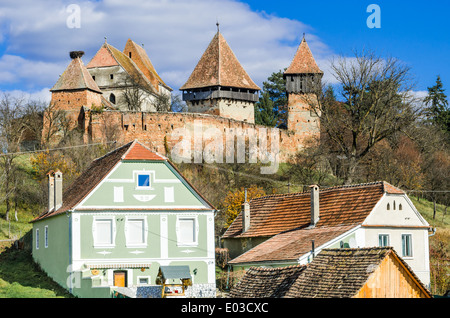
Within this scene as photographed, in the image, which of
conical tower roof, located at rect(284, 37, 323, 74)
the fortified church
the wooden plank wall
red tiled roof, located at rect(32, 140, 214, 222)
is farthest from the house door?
conical tower roof, located at rect(284, 37, 323, 74)

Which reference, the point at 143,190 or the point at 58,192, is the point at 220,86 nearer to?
the point at 58,192

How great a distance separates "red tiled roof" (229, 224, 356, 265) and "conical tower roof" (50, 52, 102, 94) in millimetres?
32394

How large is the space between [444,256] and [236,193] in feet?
45.2

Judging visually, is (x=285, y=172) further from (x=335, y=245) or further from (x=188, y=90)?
(x=335, y=245)

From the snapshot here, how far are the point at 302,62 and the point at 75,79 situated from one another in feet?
73.5

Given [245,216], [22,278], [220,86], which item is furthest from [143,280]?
[220,86]

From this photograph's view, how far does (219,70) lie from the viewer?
2985 inches

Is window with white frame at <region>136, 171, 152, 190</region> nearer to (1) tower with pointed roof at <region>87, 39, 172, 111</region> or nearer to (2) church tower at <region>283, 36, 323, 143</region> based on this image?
(1) tower with pointed roof at <region>87, 39, 172, 111</region>

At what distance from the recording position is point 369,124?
4922 centimetres

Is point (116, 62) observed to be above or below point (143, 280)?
above

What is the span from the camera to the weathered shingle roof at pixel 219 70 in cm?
7550

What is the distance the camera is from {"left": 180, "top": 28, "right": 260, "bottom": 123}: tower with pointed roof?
7475 cm

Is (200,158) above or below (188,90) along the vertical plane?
below
